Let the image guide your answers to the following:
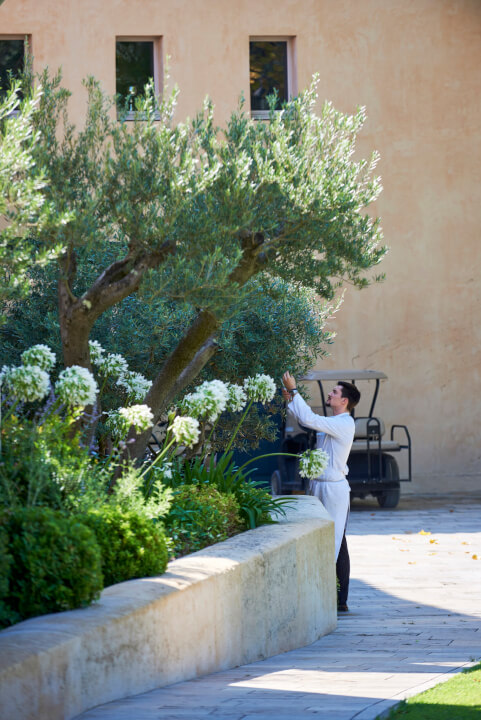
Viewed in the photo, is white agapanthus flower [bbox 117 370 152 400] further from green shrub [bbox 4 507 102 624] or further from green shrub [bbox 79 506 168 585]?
green shrub [bbox 4 507 102 624]

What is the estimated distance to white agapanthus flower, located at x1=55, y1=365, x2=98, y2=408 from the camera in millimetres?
6008

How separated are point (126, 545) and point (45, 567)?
2.82 ft

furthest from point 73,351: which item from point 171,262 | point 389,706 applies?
point 389,706

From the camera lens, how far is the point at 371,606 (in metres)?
8.68

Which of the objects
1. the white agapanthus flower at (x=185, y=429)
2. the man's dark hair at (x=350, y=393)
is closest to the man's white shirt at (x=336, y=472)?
the man's dark hair at (x=350, y=393)

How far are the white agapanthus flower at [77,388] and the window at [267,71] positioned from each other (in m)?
13.2

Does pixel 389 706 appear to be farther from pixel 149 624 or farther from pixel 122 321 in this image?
pixel 122 321

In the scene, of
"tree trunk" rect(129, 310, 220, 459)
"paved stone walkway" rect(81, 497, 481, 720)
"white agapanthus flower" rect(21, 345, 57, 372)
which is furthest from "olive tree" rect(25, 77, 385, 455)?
"paved stone walkway" rect(81, 497, 481, 720)

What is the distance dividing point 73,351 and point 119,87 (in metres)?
12.4

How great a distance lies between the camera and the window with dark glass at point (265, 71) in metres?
18.4

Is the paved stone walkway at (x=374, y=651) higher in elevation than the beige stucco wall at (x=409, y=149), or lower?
lower

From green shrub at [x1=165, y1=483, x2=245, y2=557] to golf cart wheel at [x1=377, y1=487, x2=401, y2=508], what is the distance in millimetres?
9169

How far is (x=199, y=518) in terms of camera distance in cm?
682

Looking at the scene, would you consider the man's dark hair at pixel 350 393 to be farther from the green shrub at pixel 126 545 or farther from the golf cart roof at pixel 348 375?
the golf cart roof at pixel 348 375
